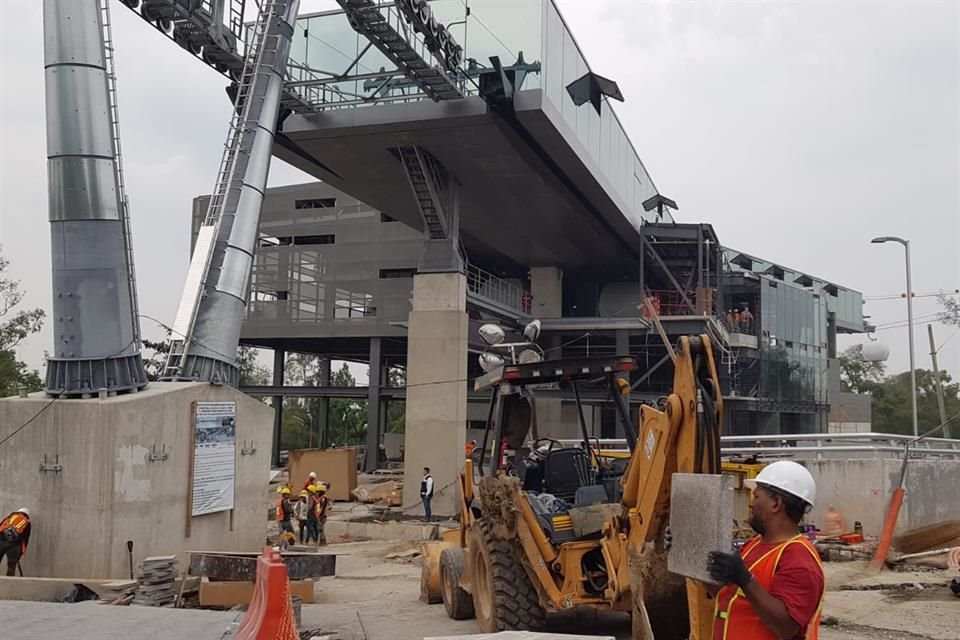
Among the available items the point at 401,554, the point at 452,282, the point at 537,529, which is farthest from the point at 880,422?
the point at 537,529

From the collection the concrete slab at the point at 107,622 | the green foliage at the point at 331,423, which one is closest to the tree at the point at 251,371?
the green foliage at the point at 331,423

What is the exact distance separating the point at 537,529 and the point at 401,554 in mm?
11349

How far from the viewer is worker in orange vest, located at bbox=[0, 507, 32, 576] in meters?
11.2

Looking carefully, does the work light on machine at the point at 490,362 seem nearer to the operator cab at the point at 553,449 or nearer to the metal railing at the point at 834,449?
the operator cab at the point at 553,449

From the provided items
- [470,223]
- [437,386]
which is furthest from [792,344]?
[437,386]

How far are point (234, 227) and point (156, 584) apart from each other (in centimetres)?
728

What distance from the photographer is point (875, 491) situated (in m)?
15.6

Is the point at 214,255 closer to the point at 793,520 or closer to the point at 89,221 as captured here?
the point at 89,221

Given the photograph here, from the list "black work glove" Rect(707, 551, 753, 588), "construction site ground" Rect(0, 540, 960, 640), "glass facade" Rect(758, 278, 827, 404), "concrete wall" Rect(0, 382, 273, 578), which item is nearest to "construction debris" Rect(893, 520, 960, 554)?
"construction site ground" Rect(0, 540, 960, 640)

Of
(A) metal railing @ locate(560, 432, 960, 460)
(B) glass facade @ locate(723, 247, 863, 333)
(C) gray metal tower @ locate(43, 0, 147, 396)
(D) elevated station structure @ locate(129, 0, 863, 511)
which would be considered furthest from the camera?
(B) glass facade @ locate(723, 247, 863, 333)

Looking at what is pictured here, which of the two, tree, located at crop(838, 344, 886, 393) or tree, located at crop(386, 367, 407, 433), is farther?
tree, located at crop(838, 344, 886, 393)

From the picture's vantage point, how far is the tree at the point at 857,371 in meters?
78.6

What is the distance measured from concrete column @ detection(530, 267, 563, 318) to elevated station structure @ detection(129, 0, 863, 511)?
112 mm

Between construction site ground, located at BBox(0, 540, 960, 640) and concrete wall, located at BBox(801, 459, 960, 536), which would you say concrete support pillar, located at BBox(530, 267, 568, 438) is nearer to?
concrete wall, located at BBox(801, 459, 960, 536)
